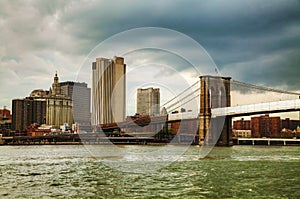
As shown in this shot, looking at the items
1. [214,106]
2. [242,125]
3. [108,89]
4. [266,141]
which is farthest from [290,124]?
[108,89]

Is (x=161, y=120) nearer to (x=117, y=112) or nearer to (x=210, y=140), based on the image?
(x=210, y=140)

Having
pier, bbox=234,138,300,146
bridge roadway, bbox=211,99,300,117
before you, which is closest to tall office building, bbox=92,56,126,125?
bridge roadway, bbox=211,99,300,117

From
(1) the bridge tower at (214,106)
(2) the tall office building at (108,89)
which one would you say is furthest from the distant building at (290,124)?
(2) the tall office building at (108,89)

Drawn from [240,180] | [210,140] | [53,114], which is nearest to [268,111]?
[210,140]

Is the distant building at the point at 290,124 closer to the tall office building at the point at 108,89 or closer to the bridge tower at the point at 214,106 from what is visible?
the bridge tower at the point at 214,106

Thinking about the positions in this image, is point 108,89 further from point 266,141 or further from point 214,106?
point 266,141

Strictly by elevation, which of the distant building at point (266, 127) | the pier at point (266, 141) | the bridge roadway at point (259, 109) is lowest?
the pier at point (266, 141)
